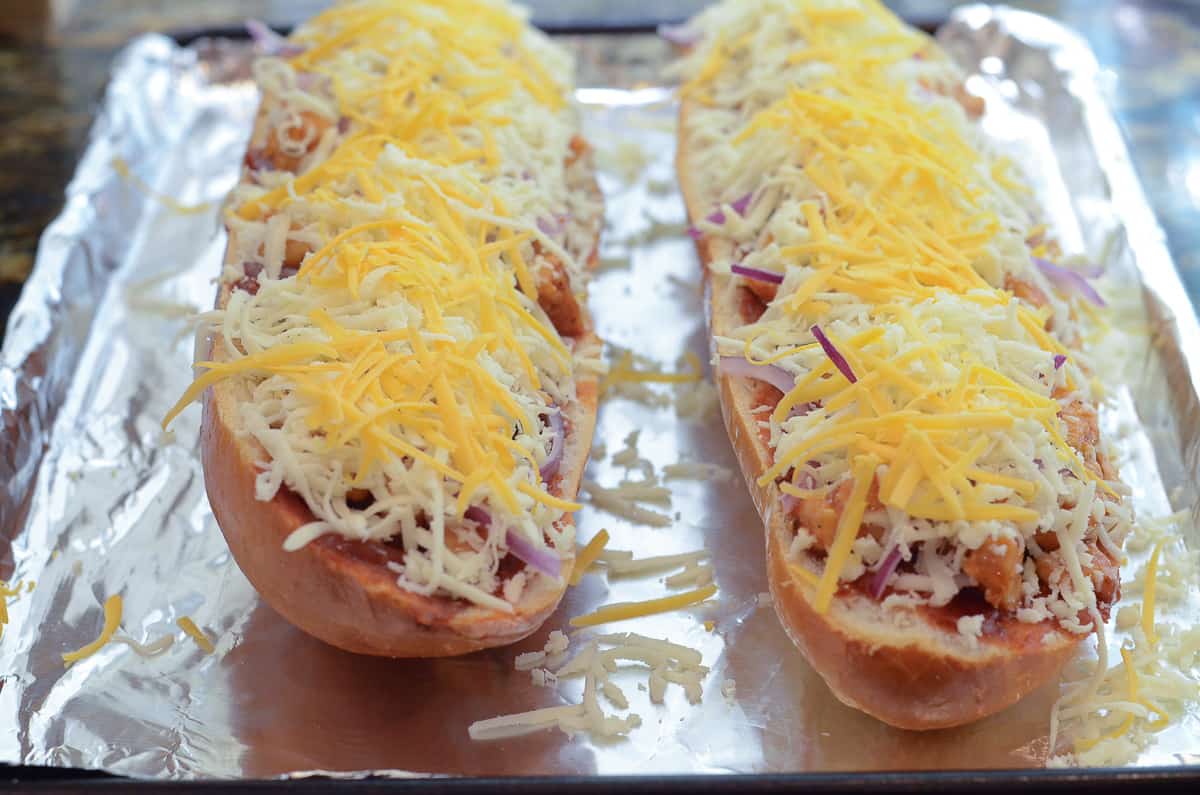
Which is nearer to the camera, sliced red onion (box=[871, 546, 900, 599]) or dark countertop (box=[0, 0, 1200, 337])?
sliced red onion (box=[871, 546, 900, 599])

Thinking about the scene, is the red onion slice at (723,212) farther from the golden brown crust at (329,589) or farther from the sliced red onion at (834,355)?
the golden brown crust at (329,589)

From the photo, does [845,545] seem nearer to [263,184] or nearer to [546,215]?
[546,215]

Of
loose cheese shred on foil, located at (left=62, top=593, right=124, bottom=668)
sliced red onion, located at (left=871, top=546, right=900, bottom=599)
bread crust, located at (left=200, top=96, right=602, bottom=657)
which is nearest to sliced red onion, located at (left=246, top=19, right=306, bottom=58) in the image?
bread crust, located at (left=200, top=96, right=602, bottom=657)

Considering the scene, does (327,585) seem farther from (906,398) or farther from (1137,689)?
(1137,689)

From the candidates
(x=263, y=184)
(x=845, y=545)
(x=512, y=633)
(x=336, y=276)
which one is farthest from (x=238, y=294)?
(x=845, y=545)

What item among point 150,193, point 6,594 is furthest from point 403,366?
point 150,193

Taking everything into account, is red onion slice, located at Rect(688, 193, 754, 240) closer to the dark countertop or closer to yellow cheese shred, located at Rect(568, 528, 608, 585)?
yellow cheese shred, located at Rect(568, 528, 608, 585)

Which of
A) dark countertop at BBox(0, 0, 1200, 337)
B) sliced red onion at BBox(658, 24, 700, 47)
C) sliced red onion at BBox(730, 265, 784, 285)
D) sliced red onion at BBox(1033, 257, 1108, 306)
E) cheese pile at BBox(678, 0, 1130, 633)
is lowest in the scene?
dark countertop at BBox(0, 0, 1200, 337)
